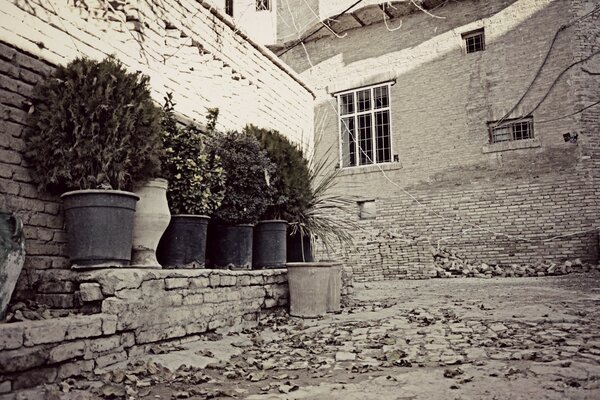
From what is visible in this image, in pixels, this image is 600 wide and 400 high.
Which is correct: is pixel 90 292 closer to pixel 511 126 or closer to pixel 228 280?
pixel 228 280

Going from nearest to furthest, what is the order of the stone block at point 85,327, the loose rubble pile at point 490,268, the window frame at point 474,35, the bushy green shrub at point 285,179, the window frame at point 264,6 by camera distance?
the stone block at point 85,327 → the bushy green shrub at point 285,179 → the loose rubble pile at point 490,268 → the window frame at point 474,35 → the window frame at point 264,6

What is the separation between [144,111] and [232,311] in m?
1.88

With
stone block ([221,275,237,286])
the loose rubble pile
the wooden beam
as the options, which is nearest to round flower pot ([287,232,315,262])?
stone block ([221,275,237,286])

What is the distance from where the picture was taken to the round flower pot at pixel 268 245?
17.0 ft

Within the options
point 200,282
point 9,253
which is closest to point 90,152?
point 9,253

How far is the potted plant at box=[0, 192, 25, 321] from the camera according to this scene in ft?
8.15

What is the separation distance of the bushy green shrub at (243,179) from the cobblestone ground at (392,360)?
111cm

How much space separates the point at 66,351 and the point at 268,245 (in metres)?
2.94

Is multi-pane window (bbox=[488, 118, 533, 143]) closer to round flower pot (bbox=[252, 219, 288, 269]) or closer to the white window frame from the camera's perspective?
the white window frame

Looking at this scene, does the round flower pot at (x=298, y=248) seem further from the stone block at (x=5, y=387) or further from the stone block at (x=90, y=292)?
the stone block at (x=5, y=387)

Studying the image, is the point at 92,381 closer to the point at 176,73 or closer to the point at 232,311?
the point at 232,311

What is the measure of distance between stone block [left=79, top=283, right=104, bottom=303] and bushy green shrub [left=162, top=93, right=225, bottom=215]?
1324mm

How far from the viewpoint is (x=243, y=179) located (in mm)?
4805

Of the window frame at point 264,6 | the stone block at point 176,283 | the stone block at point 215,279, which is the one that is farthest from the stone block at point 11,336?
the window frame at point 264,6
